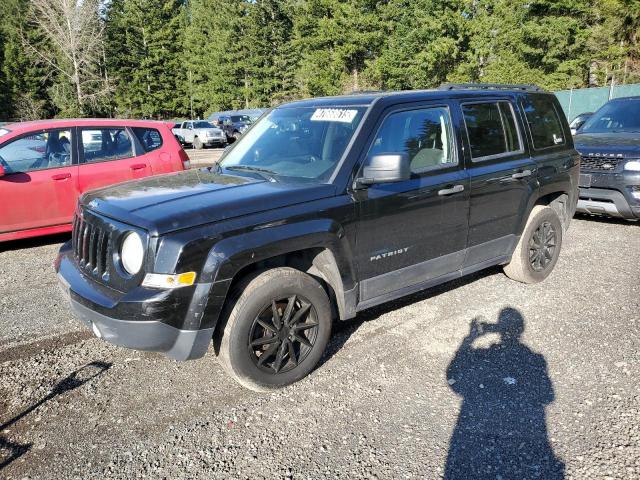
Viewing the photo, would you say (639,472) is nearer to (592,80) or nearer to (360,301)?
(360,301)

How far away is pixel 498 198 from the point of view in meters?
4.43

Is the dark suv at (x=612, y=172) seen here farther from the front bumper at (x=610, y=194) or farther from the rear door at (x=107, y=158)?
the rear door at (x=107, y=158)

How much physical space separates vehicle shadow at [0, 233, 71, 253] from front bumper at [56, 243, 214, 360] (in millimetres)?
4681

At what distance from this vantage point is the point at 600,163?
726 cm

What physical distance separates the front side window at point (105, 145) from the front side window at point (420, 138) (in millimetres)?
4795

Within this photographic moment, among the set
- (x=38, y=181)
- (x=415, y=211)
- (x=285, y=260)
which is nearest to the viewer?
(x=285, y=260)

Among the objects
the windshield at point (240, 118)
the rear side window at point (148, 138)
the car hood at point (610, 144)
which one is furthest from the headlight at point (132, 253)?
the windshield at point (240, 118)

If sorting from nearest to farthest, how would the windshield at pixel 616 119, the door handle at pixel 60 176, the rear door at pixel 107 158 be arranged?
the door handle at pixel 60 176
the rear door at pixel 107 158
the windshield at pixel 616 119

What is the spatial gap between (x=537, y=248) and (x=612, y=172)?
293 centimetres

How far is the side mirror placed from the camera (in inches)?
130

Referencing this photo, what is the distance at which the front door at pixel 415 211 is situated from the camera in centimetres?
360

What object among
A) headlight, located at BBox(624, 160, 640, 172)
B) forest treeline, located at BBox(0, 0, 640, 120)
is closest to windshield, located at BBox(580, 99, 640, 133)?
headlight, located at BBox(624, 160, 640, 172)

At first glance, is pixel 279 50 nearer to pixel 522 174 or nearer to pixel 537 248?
pixel 537 248

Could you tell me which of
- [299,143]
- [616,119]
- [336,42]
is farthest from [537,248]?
[336,42]
